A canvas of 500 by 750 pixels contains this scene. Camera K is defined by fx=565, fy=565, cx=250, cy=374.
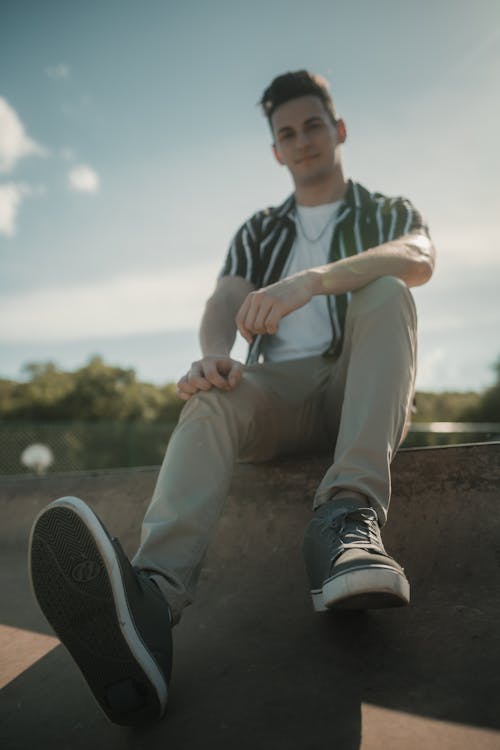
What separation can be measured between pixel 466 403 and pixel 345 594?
17956 millimetres

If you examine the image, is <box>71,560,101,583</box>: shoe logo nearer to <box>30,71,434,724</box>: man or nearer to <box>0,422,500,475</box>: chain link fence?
<box>30,71,434,724</box>: man

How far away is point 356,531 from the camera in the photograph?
122 centimetres

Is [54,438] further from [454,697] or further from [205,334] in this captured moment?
[454,697]

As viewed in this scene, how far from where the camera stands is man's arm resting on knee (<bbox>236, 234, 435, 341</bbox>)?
62.4 inches

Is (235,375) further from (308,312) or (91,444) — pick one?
(91,444)

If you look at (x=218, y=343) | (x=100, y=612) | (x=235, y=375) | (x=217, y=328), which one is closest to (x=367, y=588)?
→ (x=100, y=612)

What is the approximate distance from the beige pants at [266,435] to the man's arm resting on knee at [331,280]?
90 millimetres

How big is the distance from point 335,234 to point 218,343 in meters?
0.72

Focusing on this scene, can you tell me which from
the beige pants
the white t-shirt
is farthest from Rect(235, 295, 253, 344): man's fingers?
the white t-shirt

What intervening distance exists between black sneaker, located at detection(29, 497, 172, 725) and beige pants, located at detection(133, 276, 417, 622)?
168 mm

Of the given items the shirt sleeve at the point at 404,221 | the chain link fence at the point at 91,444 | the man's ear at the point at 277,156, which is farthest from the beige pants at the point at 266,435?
the chain link fence at the point at 91,444

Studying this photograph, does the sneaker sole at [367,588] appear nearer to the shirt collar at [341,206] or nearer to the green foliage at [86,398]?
the shirt collar at [341,206]

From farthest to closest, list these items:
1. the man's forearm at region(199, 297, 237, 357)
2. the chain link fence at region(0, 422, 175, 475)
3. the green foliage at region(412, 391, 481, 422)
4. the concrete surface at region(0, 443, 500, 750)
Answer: the green foliage at region(412, 391, 481, 422) → the chain link fence at region(0, 422, 175, 475) → the man's forearm at region(199, 297, 237, 357) → the concrete surface at region(0, 443, 500, 750)

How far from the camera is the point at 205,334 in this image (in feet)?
6.82
